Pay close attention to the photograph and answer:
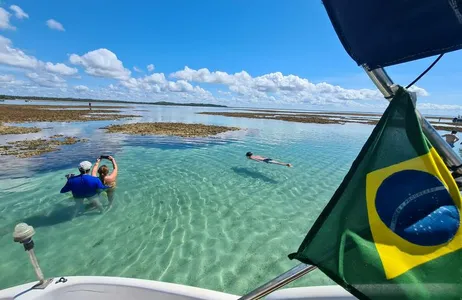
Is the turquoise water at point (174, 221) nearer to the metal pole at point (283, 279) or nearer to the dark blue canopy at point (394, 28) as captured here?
the metal pole at point (283, 279)

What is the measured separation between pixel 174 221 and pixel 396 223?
670cm

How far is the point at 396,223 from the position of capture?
5.08 feet

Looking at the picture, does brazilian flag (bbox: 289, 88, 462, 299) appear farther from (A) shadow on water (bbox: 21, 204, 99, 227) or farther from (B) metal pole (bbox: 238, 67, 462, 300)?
(A) shadow on water (bbox: 21, 204, 99, 227)

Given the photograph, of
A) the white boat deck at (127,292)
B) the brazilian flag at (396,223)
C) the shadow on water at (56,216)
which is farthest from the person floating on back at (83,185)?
the brazilian flag at (396,223)

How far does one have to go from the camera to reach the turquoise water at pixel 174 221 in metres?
5.32

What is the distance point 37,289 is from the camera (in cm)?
286

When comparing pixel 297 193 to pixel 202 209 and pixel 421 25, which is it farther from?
pixel 421 25

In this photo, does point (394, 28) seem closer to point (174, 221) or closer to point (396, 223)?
point (396, 223)

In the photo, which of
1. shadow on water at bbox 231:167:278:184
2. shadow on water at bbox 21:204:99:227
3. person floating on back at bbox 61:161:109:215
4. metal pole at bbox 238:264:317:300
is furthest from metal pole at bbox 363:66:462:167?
shadow on water at bbox 231:167:278:184

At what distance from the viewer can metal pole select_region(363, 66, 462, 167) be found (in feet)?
5.42

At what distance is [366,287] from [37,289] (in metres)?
3.52

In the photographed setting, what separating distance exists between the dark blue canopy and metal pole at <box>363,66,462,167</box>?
Result: 0.31ft

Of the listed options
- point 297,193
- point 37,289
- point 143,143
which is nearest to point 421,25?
point 37,289

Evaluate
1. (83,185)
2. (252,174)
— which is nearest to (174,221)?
(83,185)
